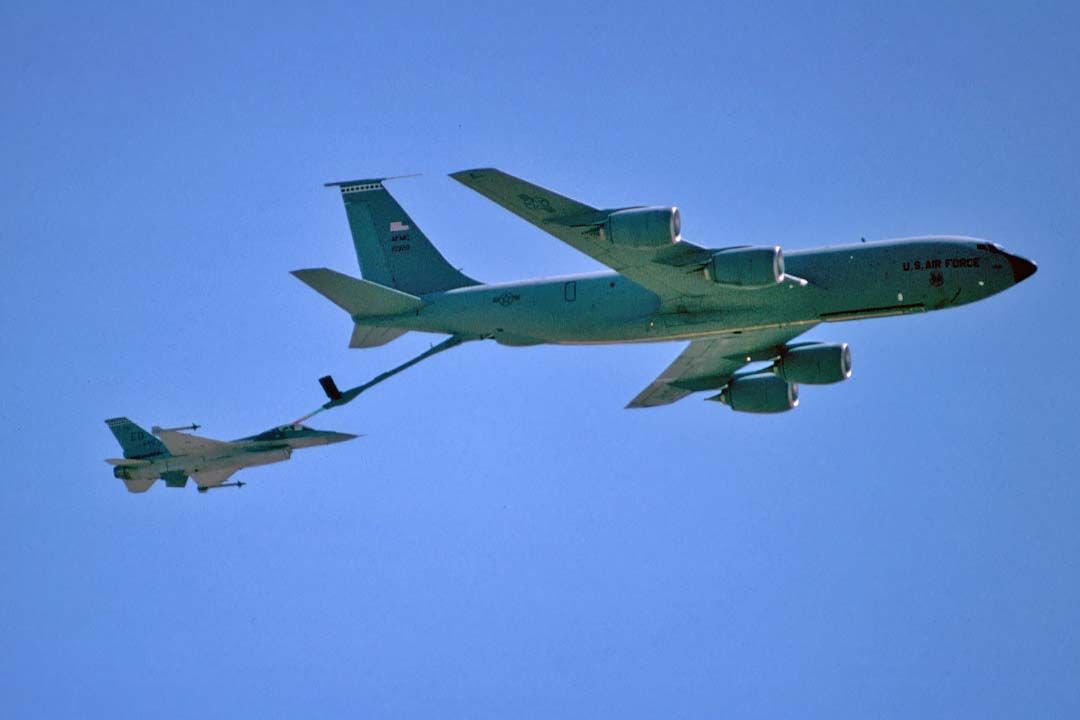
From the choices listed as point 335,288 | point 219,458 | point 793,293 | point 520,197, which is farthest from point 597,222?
point 219,458

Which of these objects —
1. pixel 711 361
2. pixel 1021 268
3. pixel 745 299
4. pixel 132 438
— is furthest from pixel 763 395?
pixel 132 438

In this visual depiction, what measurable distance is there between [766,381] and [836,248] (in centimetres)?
807

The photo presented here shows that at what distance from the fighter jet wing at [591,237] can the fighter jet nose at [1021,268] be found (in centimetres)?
981

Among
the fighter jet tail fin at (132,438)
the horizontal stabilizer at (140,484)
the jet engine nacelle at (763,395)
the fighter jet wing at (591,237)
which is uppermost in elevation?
the fighter jet wing at (591,237)

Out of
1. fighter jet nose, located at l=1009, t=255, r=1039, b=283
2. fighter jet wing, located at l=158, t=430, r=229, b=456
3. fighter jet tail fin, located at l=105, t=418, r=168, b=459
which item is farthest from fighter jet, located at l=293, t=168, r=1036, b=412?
fighter jet tail fin, located at l=105, t=418, r=168, b=459

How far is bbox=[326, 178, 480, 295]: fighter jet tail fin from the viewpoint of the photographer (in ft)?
184

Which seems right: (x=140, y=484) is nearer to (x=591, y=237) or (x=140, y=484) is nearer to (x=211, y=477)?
(x=211, y=477)

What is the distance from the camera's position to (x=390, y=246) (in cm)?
5769

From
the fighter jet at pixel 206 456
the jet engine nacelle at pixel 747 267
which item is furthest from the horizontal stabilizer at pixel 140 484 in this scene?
the jet engine nacelle at pixel 747 267

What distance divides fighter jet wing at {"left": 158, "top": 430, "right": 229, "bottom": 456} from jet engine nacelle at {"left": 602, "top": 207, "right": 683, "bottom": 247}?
2149 centimetres

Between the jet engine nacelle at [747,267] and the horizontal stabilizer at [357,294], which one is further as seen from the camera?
the horizontal stabilizer at [357,294]

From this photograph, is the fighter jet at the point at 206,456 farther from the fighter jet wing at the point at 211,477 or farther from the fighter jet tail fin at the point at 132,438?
the fighter jet tail fin at the point at 132,438

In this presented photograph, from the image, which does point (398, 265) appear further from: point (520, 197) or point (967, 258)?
point (967, 258)

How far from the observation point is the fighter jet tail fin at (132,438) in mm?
66188
